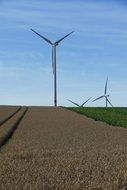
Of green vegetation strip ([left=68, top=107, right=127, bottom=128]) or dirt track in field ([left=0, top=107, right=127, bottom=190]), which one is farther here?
green vegetation strip ([left=68, top=107, right=127, bottom=128])

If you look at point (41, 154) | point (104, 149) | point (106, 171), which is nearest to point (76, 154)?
point (41, 154)

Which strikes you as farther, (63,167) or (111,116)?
(111,116)

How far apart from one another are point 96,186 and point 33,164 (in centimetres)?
381

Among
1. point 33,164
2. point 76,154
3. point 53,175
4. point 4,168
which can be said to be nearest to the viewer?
point 53,175

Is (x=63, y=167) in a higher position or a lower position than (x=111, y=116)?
lower

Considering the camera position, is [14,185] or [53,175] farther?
[53,175]

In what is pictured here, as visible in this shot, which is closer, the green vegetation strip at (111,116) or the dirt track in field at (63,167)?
the dirt track in field at (63,167)

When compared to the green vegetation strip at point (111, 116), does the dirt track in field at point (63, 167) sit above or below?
below

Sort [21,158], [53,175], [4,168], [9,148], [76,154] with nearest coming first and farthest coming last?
[53,175] → [4,168] → [21,158] → [76,154] → [9,148]

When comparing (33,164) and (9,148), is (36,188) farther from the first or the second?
(9,148)

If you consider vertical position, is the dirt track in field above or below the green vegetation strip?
below

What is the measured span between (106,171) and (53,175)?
53.3 inches

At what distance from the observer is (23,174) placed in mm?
12445

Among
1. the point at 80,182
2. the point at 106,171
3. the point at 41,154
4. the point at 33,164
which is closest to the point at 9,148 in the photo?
the point at 41,154
